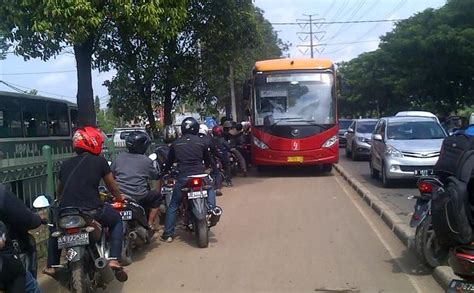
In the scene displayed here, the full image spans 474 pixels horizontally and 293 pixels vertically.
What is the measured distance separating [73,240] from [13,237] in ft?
2.93

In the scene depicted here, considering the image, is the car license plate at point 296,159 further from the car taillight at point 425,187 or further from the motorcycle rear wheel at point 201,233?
the car taillight at point 425,187

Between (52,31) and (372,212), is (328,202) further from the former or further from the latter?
(52,31)

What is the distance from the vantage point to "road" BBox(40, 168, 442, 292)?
624cm

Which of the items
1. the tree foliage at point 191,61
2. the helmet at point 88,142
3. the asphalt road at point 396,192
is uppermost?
the tree foliage at point 191,61

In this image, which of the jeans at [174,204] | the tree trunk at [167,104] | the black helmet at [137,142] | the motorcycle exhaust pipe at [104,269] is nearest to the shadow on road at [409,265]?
the jeans at [174,204]

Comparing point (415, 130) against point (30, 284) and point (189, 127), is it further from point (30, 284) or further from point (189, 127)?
Result: point (30, 284)

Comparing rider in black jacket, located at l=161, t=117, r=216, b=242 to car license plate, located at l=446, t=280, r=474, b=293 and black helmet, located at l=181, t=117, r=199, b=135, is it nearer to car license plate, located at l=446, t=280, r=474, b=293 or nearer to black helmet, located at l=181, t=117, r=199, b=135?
black helmet, located at l=181, t=117, r=199, b=135

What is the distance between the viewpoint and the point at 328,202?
12.0m

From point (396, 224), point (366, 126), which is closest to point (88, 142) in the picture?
point (396, 224)

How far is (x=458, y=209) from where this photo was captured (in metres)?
4.45

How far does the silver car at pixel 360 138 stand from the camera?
22.6m

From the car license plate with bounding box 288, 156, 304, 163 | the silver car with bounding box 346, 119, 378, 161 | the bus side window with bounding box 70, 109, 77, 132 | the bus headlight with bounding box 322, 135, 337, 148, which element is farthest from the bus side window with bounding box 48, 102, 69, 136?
the silver car with bounding box 346, 119, 378, 161

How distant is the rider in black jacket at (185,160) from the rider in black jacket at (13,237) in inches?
156

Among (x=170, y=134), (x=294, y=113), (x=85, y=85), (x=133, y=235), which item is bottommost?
(x=133, y=235)
